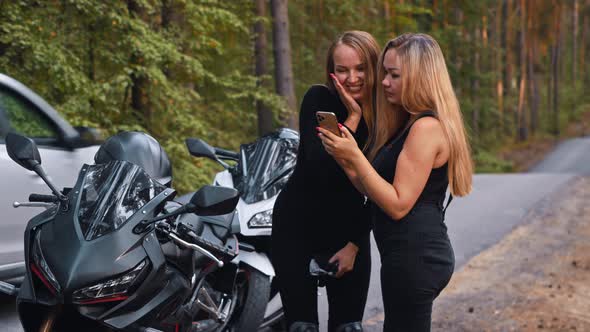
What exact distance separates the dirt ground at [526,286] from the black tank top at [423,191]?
10.1 feet

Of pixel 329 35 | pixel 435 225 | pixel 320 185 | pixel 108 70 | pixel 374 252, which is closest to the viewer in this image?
pixel 435 225

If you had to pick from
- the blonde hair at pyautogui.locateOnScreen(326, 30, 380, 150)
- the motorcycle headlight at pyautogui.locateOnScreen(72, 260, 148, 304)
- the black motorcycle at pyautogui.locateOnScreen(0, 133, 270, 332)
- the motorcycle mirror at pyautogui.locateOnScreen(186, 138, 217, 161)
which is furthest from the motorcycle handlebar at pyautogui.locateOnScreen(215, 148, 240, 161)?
the motorcycle headlight at pyautogui.locateOnScreen(72, 260, 148, 304)

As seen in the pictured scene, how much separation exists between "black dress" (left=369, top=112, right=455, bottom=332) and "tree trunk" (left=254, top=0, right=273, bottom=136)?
13.3m

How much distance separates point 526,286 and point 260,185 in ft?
12.0

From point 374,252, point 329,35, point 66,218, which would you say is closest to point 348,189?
point 66,218

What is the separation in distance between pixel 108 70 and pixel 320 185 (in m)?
8.79

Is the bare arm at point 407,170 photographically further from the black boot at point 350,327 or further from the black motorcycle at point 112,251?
the black boot at point 350,327

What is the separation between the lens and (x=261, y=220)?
4.66m

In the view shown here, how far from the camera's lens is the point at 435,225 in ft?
9.57

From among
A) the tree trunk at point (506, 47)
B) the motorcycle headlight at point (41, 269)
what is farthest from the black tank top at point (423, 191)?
the tree trunk at point (506, 47)

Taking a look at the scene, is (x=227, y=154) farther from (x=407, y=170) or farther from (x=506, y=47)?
(x=506, y=47)

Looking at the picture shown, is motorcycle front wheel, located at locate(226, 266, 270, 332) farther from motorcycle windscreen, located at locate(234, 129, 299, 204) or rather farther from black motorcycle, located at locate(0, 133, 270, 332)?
black motorcycle, located at locate(0, 133, 270, 332)

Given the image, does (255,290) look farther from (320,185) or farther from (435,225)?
(435,225)

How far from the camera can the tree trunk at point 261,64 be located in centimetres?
1714
